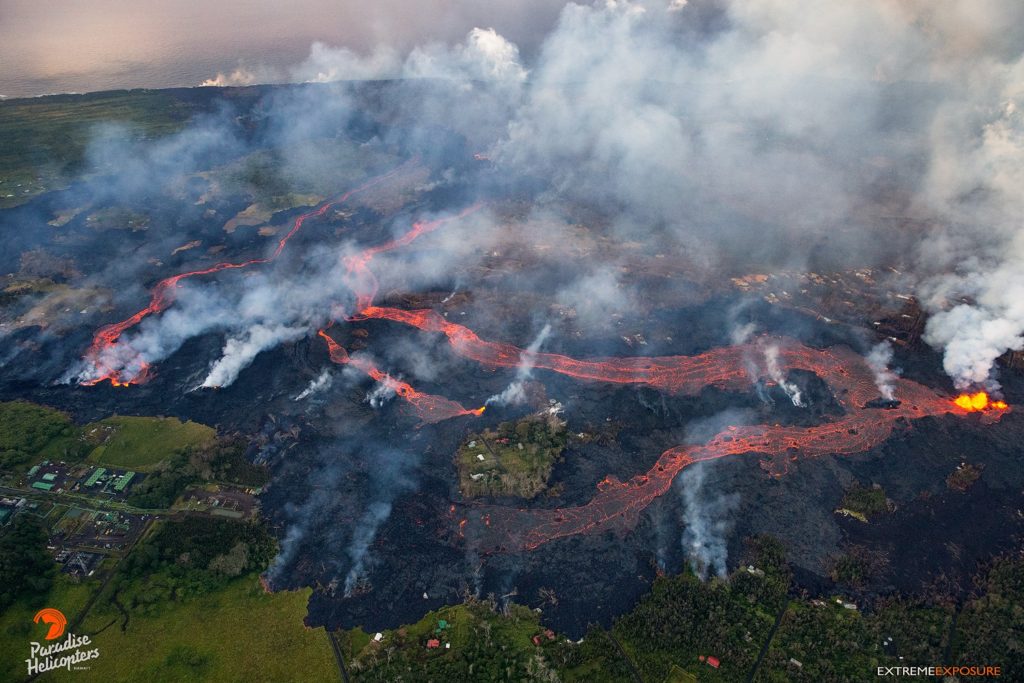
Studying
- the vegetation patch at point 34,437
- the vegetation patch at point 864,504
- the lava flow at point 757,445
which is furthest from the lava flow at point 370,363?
the vegetation patch at point 864,504

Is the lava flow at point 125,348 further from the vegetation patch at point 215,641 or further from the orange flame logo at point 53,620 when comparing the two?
the vegetation patch at point 215,641

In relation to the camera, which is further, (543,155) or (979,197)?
(543,155)

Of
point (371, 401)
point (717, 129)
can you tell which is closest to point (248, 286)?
point (371, 401)

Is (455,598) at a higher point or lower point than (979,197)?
lower

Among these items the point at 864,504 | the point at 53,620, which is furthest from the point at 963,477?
the point at 53,620

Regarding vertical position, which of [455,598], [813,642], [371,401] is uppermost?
[371,401]

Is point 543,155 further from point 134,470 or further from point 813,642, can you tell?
point 813,642

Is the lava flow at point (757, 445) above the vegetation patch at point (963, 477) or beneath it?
above

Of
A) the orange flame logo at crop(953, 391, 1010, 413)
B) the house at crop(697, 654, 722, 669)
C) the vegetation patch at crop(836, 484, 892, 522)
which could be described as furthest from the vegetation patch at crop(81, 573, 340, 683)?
the orange flame logo at crop(953, 391, 1010, 413)
